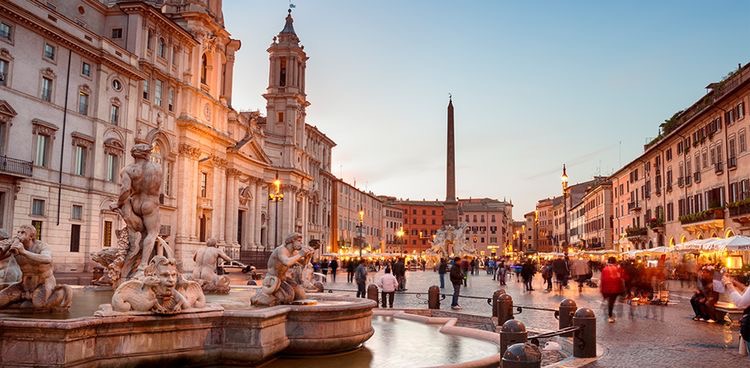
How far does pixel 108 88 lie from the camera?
33281 millimetres

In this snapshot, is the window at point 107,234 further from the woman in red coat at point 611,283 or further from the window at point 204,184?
the woman in red coat at point 611,283

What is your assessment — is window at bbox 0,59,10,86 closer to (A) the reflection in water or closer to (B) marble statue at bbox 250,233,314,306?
(A) the reflection in water

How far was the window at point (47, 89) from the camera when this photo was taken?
2894cm

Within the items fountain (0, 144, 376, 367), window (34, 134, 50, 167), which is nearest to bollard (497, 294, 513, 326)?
fountain (0, 144, 376, 367)

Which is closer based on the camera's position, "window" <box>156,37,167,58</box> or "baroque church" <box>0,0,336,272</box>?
"baroque church" <box>0,0,336,272</box>

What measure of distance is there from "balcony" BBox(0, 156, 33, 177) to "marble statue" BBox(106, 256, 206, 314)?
75.2 ft

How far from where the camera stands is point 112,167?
3381 cm

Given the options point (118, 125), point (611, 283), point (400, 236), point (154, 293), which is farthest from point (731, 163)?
point (400, 236)

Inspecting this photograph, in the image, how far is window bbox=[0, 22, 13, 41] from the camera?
26344 mm

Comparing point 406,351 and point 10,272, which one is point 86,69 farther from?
point 406,351

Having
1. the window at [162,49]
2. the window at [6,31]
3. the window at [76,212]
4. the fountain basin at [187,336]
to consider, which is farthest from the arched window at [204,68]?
the fountain basin at [187,336]

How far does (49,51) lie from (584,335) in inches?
1124

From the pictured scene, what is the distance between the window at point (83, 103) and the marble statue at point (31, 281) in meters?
26.4

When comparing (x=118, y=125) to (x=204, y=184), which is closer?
(x=118, y=125)
